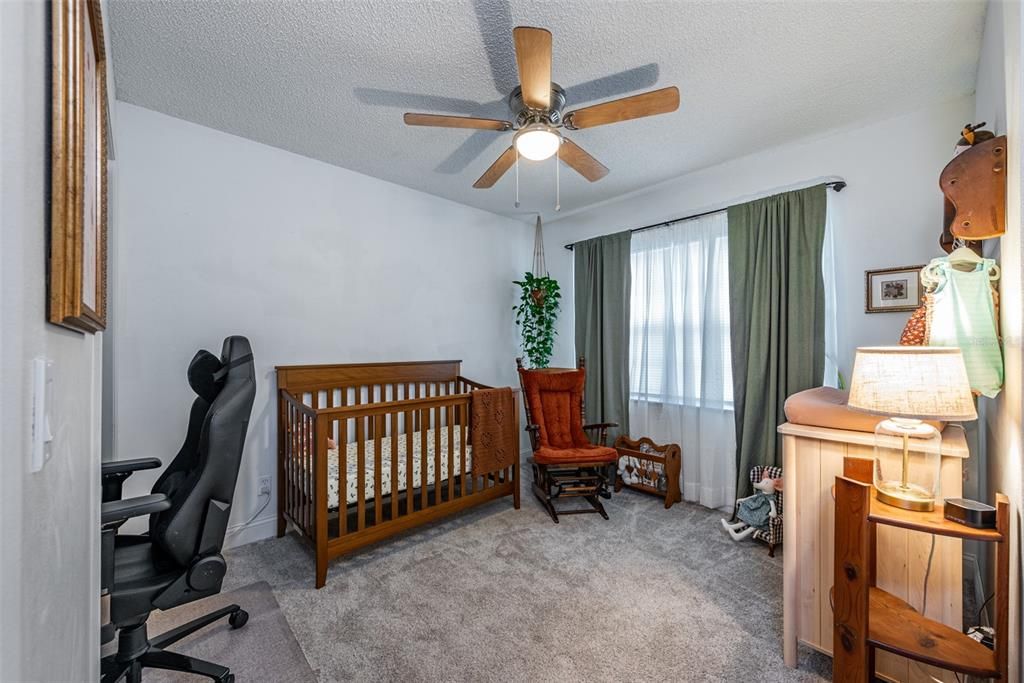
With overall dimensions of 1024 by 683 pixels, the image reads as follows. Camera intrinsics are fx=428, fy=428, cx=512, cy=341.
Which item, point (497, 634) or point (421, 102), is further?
point (421, 102)

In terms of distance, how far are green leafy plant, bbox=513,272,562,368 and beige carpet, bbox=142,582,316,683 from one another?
2.74m

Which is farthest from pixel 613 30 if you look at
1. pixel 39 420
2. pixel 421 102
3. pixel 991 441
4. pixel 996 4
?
pixel 991 441

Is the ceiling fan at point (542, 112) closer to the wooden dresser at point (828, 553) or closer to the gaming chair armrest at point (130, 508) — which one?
the wooden dresser at point (828, 553)

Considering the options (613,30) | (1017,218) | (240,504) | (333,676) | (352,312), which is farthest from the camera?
(352,312)

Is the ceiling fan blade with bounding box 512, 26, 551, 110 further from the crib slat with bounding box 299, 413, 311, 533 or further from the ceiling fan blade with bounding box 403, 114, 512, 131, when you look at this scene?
the crib slat with bounding box 299, 413, 311, 533

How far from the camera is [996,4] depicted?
5.12ft

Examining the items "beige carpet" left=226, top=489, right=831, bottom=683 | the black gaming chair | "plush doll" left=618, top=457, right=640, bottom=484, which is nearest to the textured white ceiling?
the black gaming chair

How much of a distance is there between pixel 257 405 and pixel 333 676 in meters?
1.69

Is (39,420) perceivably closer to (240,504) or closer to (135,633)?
(135,633)

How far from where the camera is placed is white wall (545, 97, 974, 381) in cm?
235

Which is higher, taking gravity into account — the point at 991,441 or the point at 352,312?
the point at 352,312

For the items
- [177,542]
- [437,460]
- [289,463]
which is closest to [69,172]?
[177,542]

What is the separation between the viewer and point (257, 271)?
2.73 meters

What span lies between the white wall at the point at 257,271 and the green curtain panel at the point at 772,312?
229 centimetres
